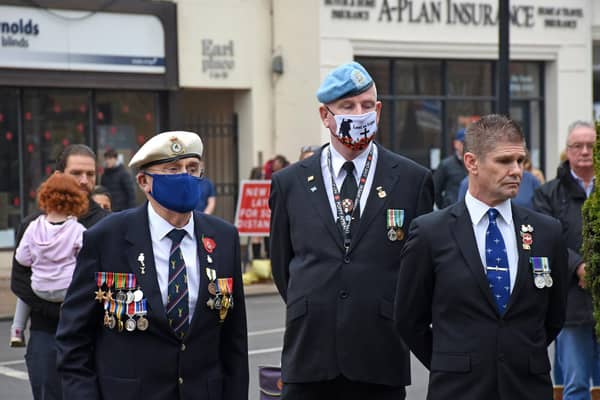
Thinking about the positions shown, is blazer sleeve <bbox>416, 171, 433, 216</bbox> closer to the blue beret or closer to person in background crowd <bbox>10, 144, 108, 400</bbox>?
the blue beret

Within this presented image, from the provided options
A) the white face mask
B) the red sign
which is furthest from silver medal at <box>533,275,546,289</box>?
the red sign

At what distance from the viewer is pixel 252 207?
18.6 m

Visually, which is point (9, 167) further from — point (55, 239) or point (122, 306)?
point (122, 306)

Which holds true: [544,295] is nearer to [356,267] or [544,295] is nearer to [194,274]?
[356,267]

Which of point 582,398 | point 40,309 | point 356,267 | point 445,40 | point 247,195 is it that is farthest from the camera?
point 445,40

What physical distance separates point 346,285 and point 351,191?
1.47 ft

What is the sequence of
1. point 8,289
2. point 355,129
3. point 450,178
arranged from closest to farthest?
point 355,129, point 450,178, point 8,289

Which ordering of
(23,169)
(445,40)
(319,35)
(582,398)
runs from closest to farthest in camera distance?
(582,398) < (23,169) < (319,35) < (445,40)

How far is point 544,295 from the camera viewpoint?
4.85 metres

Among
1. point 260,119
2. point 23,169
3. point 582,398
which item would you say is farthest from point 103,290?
point 260,119

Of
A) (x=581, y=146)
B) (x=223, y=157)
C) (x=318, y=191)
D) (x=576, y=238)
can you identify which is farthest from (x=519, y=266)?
(x=223, y=157)

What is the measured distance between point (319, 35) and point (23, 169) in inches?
236

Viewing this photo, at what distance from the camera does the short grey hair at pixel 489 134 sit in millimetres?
4789

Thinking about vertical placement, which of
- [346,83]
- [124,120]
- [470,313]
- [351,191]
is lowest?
[470,313]
